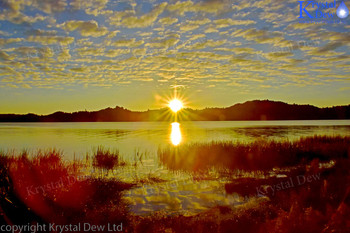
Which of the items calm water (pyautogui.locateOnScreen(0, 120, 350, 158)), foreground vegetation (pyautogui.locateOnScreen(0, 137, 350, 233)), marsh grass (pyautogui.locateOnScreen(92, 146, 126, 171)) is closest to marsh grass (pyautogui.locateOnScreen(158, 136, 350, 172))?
foreground vegetation (pyautogui.locateOnScreen(0, 137, 350, 233))

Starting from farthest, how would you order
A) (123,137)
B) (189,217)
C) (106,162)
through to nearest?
1. (123,137)
2. (106,162)
3. (189,217)

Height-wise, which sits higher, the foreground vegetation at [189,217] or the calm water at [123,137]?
the foreground vegetation at [189,217]

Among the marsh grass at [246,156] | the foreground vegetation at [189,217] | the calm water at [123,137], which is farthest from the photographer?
the calm water at [123,137]

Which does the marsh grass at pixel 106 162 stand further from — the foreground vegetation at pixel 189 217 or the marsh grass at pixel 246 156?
the foreground vegetation at pixel 189 217

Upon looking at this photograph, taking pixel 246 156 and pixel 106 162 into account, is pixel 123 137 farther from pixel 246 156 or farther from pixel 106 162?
pixel 246 156

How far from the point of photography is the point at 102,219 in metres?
9.40

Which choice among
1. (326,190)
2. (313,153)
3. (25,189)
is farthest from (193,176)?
(313,153)

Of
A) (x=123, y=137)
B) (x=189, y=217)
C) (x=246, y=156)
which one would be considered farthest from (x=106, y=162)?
(x=123, y=137)

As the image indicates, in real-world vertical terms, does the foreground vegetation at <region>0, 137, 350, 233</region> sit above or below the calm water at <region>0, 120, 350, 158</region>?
above

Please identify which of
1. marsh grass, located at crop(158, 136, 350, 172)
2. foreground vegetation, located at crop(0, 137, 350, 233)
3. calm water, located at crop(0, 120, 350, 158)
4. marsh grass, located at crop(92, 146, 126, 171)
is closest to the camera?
foreground vegetation, located at crop(0, 137, 350, 233)

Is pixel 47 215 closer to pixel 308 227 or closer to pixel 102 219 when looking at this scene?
pixel 102 219

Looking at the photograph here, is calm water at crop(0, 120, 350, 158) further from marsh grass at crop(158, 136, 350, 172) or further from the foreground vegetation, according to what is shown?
the foreground vegetation

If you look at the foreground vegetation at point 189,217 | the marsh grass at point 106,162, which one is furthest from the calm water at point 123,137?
the foreground vegetation at point 189,217

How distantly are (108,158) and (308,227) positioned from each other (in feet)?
61.2
